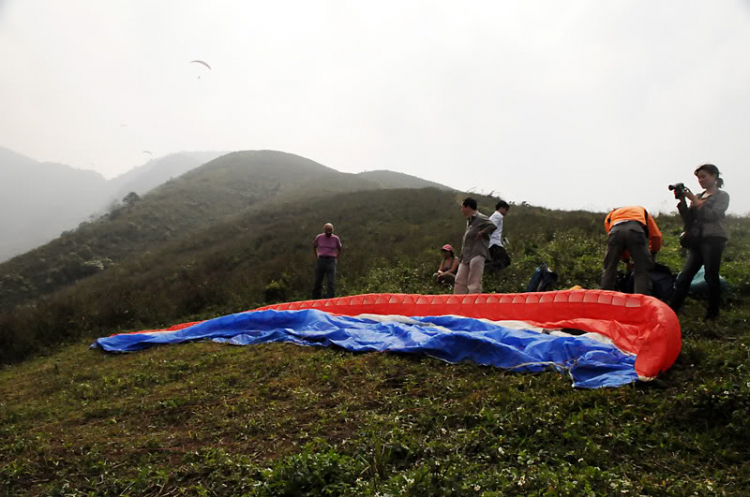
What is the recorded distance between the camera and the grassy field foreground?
238 cm

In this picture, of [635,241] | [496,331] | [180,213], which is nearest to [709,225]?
[635,241]

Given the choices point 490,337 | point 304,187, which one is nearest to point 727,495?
point 490,337

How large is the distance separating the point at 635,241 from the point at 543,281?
2.12 m

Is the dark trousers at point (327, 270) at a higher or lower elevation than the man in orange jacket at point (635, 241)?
lower

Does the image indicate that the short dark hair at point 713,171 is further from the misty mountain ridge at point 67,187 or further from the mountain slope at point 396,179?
the mountain slope at point 396,179

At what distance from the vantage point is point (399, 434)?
2.91 meters

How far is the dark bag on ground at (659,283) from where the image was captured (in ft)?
19.1

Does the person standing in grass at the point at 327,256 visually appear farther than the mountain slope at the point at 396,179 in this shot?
No

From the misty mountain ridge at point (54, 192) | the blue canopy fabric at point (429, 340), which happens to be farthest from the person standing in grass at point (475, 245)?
the misty mountain ridge at point (54, 192)

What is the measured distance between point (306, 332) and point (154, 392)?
206cm

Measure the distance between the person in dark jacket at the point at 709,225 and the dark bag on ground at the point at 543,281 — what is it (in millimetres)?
2193

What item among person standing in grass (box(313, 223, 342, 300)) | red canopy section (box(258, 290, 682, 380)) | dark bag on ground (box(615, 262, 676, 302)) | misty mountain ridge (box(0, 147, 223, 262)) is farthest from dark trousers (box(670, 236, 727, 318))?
misty mountain ridge (box(0, 147, 223, 262))

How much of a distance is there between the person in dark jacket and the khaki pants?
2.74 metres

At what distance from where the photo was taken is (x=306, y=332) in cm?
605
